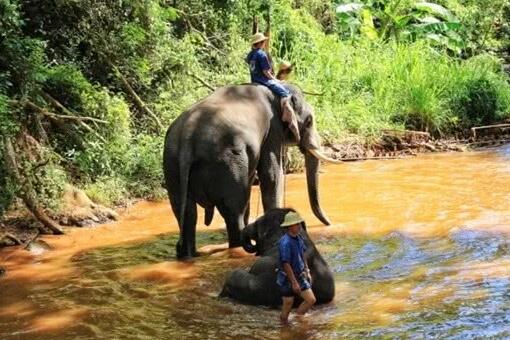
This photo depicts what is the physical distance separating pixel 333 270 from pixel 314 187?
204cm

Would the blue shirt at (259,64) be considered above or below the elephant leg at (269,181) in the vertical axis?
above

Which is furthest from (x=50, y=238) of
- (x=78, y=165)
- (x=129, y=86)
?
(x=129, y=86)

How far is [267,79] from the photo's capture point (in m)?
7.94

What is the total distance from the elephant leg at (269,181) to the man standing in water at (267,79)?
A: 1.56 ft

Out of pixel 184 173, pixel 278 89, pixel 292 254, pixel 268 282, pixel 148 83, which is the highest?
pixel 148 83

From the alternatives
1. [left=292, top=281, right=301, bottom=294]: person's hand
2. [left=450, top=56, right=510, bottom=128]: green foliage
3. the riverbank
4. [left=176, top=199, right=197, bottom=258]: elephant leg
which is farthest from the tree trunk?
[left=450, top=56, right=510, bottom=128]: green foliage

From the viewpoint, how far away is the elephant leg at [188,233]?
677 centimetres

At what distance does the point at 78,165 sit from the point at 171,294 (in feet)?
14.3

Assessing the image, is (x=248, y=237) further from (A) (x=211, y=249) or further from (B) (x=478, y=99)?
(B) (x=478, y=99)

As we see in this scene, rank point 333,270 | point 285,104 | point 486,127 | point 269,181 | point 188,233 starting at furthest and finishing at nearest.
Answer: point 486,127, point 285,104, point 269,181, point 188,233, point 333,270

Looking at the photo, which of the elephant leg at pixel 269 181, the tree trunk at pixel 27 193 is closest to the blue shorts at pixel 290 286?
the elephant leg at pixel 269 181

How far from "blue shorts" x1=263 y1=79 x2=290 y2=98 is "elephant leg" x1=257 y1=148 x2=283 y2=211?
0.69m

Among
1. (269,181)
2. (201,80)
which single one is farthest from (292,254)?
(201,80)

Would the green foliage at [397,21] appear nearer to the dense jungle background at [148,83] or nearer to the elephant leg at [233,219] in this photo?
the dense jungle background at [148,83]
